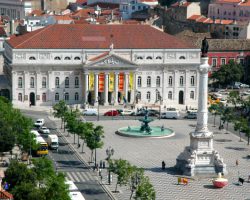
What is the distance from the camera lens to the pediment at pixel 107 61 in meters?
125

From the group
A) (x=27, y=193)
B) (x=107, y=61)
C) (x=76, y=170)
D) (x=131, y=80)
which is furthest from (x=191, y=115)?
(x=27, y=193)

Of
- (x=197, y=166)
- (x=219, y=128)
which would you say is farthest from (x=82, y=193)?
(x=219, y=128)

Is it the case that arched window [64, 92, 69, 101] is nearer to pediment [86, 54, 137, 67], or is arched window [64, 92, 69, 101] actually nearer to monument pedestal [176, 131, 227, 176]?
pediment [86, 54, 137, 67]

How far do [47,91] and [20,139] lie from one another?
41.5 meters

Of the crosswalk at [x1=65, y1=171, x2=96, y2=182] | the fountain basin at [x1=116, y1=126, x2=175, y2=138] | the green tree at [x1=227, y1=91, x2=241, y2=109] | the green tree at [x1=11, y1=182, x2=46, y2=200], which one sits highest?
the green tree at [x1=227, y1=91, x2=241, y2=109]

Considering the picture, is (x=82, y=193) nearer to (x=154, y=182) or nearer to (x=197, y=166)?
(x=154, y=182)

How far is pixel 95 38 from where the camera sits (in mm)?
128500

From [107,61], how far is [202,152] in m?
43.7

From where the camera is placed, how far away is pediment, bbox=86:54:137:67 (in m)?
125

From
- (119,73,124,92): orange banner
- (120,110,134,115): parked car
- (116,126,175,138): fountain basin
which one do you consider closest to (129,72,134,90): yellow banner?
(119,73,124,92): orange banner

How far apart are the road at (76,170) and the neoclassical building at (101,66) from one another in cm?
2378

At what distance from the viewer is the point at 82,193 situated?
75625mm

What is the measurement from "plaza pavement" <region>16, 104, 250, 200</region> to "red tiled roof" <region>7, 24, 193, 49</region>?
1355 cm

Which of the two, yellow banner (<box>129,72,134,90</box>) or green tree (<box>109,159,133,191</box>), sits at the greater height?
yellow banner (<box>129,72,134,90</box>)
